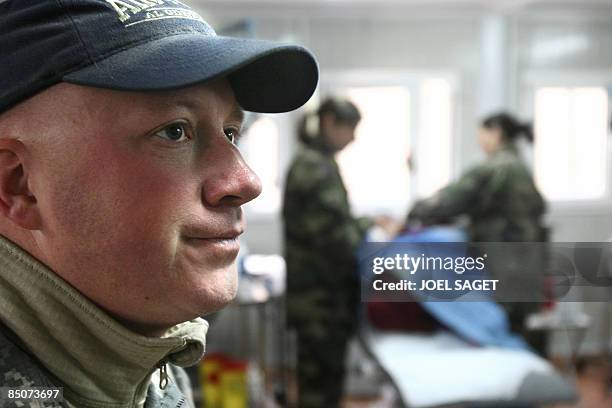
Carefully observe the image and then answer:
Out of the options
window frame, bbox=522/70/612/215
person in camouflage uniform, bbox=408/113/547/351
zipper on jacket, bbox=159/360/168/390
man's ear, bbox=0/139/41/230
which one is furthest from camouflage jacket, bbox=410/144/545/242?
man's ear, bbox=0/139/41/230

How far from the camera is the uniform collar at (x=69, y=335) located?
1.36ft

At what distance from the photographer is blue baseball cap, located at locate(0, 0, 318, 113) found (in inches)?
14.8

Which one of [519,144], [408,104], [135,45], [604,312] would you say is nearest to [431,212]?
[519,144]

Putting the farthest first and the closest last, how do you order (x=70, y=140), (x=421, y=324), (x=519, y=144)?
→ 1. (x=519, y=144)
2. (x=421, y=324)
3. (x=70, y=140)

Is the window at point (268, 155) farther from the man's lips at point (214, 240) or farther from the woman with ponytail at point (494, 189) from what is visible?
the man's lips at point (214, 240)

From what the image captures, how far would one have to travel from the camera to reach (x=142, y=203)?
15.2 inches

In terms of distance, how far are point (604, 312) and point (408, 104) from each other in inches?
111

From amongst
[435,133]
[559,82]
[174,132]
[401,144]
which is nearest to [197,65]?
[174,132]

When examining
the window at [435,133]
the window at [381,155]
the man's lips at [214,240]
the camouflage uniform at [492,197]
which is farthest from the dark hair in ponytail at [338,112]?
the man's lips at [214,240]

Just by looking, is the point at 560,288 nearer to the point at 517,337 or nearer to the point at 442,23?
the point at 517,337

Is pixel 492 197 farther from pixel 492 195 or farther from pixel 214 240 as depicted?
pixel 214 240

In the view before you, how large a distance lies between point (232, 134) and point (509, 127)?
97.8 inches

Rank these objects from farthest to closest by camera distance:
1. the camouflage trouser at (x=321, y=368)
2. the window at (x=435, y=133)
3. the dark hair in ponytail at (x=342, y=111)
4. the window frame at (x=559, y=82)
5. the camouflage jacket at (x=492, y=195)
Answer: the window at (x=435, y=133) → the camouflage jacket at (x=492, y=195) → the camouflage trouser at (x=321, y=368) → the dark hair in ponytail at (x=342, y=111) → the window frame at (x=559, y=82)

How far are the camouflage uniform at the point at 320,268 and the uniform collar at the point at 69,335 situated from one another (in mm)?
1573
